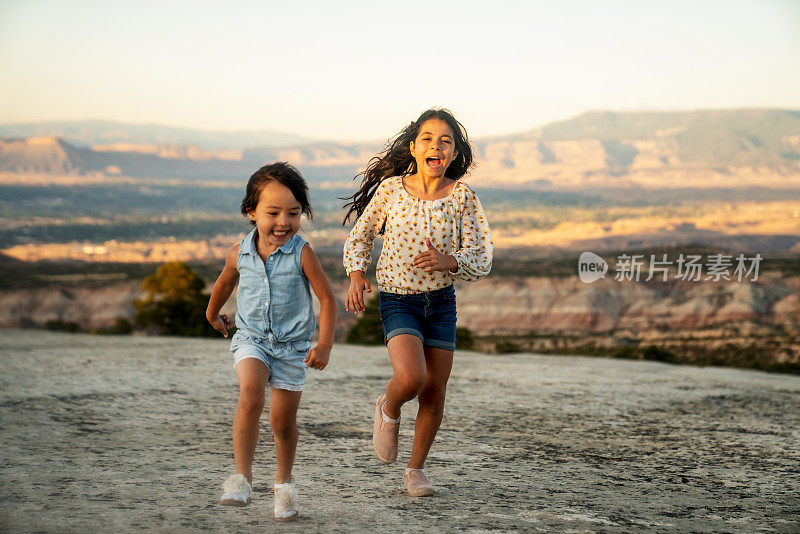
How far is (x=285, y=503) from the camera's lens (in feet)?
12.3

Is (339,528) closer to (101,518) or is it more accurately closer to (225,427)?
(101,518)

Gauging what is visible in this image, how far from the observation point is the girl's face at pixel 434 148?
4418 millimetres

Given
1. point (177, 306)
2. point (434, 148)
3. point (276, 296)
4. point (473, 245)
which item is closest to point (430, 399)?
point (473, 245)

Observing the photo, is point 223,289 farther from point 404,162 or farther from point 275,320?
point 404,162

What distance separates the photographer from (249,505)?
13.2 ft

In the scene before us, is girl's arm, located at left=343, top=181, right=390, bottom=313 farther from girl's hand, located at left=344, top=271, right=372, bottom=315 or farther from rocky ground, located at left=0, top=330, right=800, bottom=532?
rocky ground, located at left=0, top=330, right=800, bottom=532

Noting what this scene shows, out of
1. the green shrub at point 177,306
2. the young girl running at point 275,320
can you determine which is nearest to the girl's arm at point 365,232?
the young girl running at point 275,320

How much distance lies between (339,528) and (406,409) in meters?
3.48

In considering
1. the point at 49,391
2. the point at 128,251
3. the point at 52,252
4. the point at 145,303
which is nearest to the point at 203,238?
the point at 128,251

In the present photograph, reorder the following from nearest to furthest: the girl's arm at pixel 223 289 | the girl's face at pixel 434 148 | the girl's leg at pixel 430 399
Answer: the girl's arm at pixel 223 289 → the girl's leg at pixel 430 399 → the girl's face at pixel 434 148

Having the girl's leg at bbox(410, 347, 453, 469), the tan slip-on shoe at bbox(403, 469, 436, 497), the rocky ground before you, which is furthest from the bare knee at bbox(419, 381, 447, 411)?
the rocky ground

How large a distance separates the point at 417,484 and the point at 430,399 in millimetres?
445

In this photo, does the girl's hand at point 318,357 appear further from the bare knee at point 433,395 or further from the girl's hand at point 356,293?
the bare knee at point 433,395

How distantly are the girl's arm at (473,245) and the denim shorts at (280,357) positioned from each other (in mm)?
908
